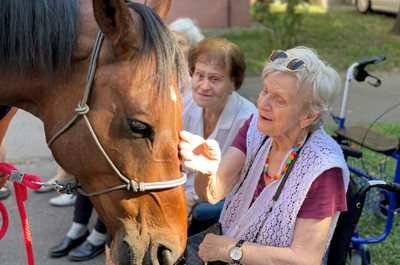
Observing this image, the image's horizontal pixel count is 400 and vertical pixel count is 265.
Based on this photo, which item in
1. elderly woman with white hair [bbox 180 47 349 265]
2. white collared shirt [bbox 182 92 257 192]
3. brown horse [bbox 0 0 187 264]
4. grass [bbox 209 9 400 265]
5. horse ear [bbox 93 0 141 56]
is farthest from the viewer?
grass [bbox 209 9 400 265]

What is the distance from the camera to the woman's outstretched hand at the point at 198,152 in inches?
65.7

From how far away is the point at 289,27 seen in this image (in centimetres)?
892

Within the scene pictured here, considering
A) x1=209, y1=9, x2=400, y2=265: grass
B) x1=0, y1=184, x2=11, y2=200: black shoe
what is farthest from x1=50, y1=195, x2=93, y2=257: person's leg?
x1=209, y1=9, x2=400, y2=265: grass

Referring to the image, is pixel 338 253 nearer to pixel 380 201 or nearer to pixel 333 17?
pixel 380 201

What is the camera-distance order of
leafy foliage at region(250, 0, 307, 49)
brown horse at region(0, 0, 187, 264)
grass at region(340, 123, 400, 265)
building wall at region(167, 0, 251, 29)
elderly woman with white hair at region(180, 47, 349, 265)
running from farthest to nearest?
1. building wall at region(167, 0, 251, 29)
2. leafy foliage at region(250, 0, 307, 49)
3. grass at region(340, 123, 400, 265)
4. elderly woman with white hair at region(180, 47, 349, 265)
5. brown horse at region(0, 0, 187, 264)

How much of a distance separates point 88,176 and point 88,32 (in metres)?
0.47

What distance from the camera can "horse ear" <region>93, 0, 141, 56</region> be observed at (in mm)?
1473

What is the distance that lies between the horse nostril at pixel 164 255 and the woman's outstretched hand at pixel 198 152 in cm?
28

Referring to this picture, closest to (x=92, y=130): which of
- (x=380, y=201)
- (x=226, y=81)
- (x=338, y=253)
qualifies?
(x=338, y=253)

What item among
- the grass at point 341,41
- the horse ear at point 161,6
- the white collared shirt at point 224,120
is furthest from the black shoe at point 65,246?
the grass at point 341,41

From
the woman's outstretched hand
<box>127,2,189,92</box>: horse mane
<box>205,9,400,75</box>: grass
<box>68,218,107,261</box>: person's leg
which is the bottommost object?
<box>205,9,400,75</box>: grass

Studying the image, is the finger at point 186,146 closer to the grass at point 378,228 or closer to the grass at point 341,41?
the grass at point 378,228

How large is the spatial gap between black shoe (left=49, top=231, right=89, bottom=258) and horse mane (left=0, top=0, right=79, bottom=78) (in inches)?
86.4

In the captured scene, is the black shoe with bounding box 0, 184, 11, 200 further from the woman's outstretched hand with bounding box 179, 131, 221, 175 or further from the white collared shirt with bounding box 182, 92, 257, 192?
the woman's outstretched hand with bounding box 179, 131, 221, 175
